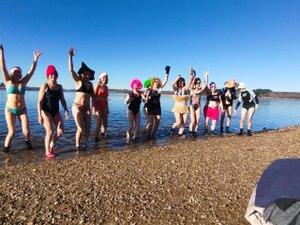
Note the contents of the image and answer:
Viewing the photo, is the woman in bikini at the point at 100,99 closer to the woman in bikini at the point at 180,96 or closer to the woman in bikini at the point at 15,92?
the woman in bikini at the point at 15,92

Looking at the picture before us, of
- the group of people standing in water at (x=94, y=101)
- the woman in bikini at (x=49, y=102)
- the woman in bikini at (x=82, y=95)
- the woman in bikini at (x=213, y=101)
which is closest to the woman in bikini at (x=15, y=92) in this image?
the group of people standing in water at (x=94, y=101)

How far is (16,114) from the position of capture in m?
8.08

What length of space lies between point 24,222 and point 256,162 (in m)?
5.90

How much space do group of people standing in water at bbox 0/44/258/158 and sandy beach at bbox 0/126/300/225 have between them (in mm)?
1478

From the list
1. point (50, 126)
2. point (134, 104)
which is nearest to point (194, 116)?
point (134, 104)

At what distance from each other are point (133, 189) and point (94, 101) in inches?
224

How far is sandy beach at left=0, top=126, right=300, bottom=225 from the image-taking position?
165 inches

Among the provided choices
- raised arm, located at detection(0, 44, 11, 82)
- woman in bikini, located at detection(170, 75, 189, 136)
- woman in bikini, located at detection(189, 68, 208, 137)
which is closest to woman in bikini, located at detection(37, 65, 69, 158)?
raised arm, located at detection(0, 44, 11, 82)

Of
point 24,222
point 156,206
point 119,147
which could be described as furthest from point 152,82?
point 24,222

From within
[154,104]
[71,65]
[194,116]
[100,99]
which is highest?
[71,65]

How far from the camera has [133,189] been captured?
5.22m

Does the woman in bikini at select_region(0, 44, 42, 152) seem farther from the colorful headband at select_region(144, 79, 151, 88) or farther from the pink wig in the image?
the colorful headband at select_region(144, 79, 151, 88)

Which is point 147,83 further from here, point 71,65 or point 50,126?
point 50,126

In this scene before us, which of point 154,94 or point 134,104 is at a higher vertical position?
point 154,94
